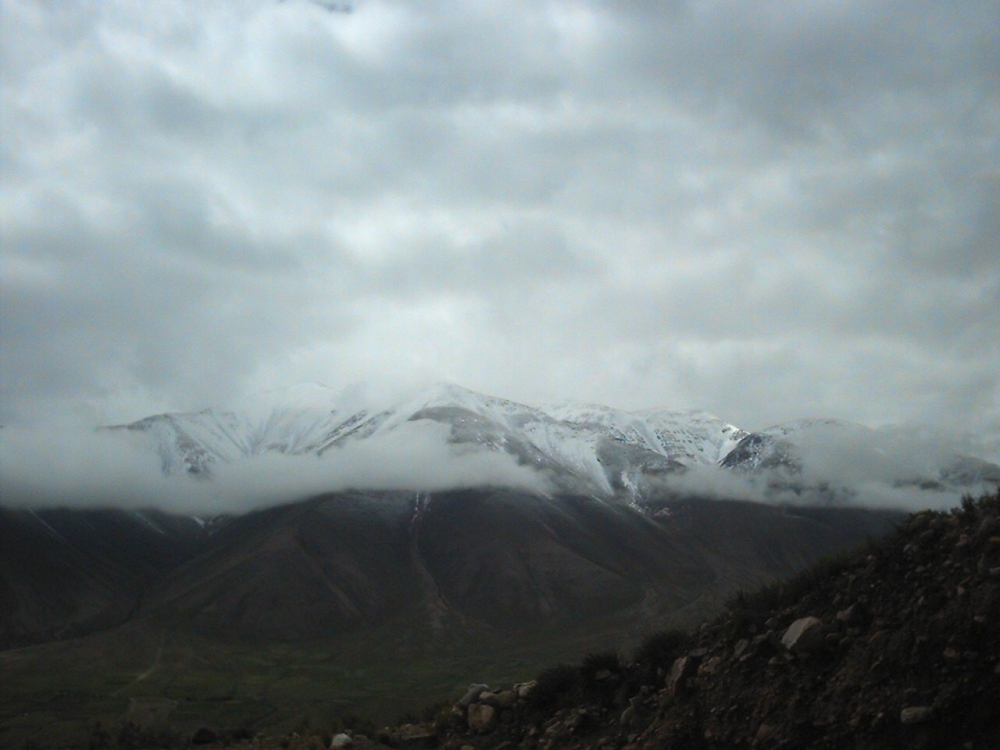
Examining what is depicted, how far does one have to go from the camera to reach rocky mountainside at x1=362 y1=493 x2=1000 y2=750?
477 inches

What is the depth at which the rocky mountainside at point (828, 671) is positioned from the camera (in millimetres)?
12117

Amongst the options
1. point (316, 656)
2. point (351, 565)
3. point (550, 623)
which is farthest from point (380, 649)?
point (351, 565)

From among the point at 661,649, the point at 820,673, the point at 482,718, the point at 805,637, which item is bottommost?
the point at 482,718

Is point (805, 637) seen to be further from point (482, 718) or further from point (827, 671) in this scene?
point (482, 718)

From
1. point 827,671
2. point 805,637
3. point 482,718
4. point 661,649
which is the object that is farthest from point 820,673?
point 482,718

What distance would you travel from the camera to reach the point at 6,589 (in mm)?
179625

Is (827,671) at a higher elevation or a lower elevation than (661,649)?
higher

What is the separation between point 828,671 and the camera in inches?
551

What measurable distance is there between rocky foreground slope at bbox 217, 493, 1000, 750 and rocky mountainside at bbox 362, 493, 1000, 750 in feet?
0.09

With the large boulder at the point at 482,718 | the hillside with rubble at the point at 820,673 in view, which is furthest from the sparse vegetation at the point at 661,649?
the large boulder at the point at 482,718

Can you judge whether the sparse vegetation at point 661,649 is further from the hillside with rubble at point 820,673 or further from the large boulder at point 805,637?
the large boulder at point 805,637

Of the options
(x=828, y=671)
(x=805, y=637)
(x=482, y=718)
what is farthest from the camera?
(x=482, y=718)

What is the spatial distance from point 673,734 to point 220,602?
179m

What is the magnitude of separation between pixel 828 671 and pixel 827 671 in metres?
0.02
